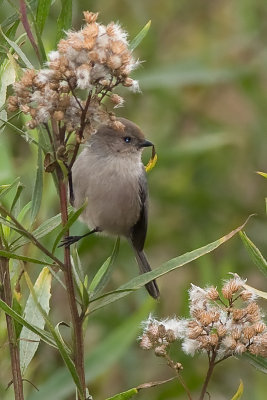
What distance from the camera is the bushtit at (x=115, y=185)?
4078mm

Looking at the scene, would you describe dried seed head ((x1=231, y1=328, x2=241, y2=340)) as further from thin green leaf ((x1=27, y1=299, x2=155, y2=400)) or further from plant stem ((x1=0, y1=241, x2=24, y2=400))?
thin green leaf ((x1=27, y1=299, x2=155, y2=400))

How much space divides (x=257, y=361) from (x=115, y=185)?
195 centimetres

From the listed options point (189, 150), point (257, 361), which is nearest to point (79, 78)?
point (257, 361)

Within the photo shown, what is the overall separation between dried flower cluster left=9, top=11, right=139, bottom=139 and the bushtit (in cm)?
183

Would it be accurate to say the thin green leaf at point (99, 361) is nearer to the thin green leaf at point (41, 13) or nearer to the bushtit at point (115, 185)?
the bushtit at point (115, 185)

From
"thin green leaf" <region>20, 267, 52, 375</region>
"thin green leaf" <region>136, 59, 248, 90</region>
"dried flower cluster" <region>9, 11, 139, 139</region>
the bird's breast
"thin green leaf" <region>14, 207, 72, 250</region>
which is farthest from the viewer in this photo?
"thin green leaf" <region>136, 59, 248, 90</region>

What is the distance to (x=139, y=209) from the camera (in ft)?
14.1

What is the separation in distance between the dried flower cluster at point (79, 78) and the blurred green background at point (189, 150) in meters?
2.91

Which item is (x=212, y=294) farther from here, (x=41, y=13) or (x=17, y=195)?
(x=41, y=13)

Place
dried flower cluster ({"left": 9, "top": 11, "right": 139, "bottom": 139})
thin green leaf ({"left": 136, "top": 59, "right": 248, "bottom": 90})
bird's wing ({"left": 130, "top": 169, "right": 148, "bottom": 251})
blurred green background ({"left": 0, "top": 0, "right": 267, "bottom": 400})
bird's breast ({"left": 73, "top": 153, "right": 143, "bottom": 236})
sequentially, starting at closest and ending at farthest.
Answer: dried flower cluster ({"left": 9, "top": 11, "right": 139, "bottom": 139})
bird's breast ({"left": 73, "top": 153, "right": 143, "bottom": 236})
bird's wing ({"left": 130, "top": 169, "right": 148, "bottom": 251})
blurred green background ({"left": 0, "top": 0, "right": 267, "bottom": 400})
thin green leaf ({"left": 136, "top": 59, "right": 248, "bottom": 90})

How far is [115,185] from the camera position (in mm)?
4219

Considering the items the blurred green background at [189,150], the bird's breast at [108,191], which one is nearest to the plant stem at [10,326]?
the bird's breast at [108,191]

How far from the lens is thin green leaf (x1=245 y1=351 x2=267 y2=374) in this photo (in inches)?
92.8

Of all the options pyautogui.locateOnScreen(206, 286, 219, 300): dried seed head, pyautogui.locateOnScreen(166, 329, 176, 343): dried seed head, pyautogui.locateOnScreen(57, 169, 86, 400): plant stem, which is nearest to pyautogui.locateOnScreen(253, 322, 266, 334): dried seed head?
pyautogui.locateOnScreen(206, 286, 219, 300): dried seed head
